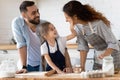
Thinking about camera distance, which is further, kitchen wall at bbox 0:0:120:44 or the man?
kitchen wall at bbox 0:0:120:44

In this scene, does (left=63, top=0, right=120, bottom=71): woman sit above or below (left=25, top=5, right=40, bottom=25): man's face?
below

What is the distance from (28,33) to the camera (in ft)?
8.81

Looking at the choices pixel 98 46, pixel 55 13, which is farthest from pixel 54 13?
pixel 98 46

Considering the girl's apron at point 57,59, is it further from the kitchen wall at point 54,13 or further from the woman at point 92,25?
the kitchen wall at point 54,13

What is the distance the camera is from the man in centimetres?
264

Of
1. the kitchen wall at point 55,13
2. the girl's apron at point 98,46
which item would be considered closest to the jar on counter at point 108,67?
the girl's apron at point 98,46

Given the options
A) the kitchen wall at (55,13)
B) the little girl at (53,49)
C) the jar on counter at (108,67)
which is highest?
the kitchen wall at (55,13)

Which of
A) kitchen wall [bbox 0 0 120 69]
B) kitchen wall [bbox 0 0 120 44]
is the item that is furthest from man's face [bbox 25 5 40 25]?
kitchen wall [bbox 0 0 120 44]

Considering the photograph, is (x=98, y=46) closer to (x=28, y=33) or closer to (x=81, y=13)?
(x=81, y=13)

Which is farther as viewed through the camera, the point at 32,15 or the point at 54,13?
the point at 54,13

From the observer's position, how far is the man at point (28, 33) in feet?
8.67

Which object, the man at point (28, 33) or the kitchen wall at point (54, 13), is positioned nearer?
the man at point (28, 33)

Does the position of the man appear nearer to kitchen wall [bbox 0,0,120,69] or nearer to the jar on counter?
the jar on counter

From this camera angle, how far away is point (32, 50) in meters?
2.76
